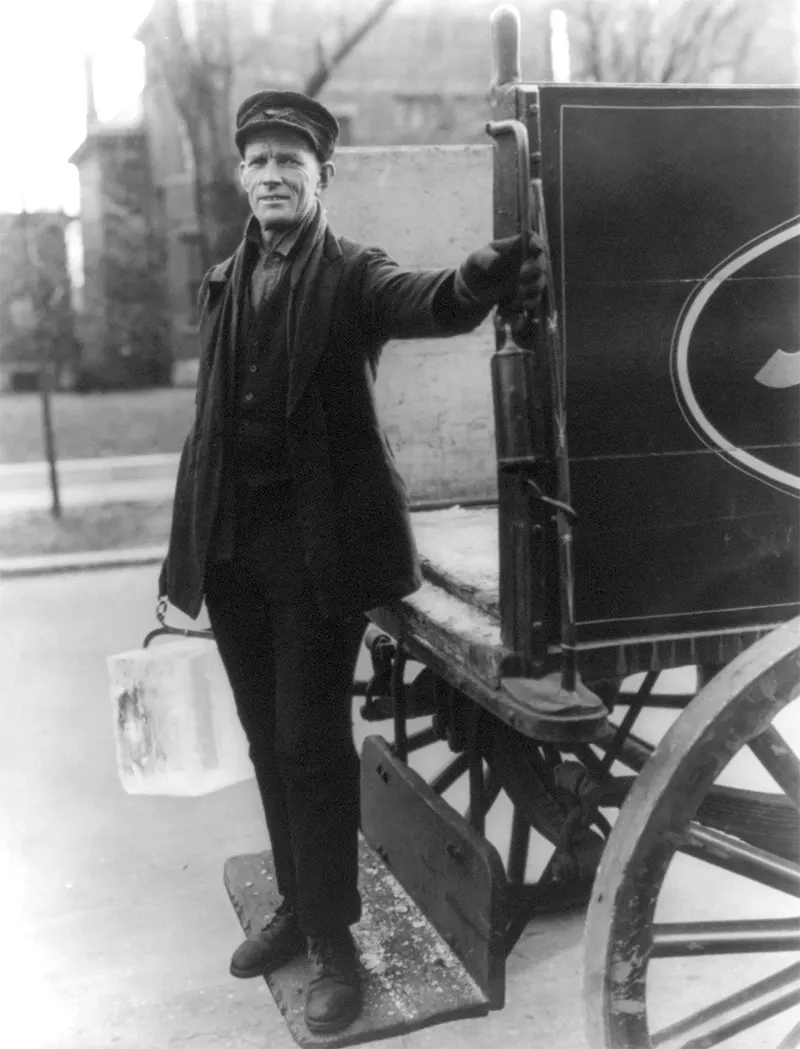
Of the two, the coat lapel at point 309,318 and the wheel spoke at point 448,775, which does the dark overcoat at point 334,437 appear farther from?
the wheel spoke at point 448,775

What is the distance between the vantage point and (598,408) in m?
2.14

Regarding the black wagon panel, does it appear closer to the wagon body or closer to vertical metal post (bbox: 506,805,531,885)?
the wagon body

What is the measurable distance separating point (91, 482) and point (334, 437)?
1133cm

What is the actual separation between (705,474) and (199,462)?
1128 millimetres

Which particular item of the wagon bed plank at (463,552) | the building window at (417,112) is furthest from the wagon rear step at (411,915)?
the building window at (417,112)

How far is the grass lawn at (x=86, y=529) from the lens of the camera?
9.80 m

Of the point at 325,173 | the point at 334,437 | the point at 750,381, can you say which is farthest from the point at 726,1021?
the point at 325,173

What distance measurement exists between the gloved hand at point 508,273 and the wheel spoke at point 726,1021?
4.05ft

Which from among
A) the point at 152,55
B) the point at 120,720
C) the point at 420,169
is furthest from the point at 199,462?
the point at 152,55

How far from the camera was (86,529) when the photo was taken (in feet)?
34.0

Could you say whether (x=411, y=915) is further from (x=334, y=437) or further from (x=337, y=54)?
(x=337, y=54)

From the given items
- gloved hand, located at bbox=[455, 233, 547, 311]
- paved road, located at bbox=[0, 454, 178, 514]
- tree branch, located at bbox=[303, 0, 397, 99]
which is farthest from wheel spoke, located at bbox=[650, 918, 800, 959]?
paved road, located at bbox=[0, 454, 178, 514]

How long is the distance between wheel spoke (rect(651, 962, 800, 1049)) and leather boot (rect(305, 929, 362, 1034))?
876 mm

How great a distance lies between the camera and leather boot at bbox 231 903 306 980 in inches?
120
